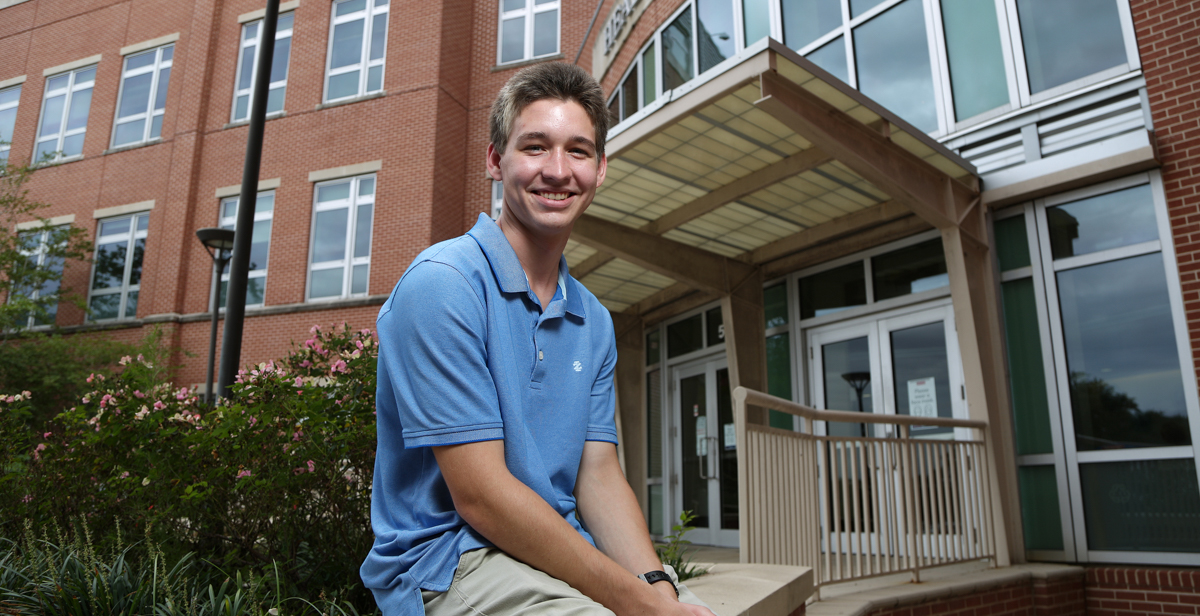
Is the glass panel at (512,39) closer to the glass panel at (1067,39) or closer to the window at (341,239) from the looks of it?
the window at (341,239)

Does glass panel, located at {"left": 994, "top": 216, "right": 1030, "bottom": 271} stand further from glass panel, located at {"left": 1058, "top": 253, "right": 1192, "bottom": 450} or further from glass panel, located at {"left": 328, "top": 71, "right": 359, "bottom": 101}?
glass panel, located at {"left": 328, "top": 71, "right": 359, "bottom": 101}

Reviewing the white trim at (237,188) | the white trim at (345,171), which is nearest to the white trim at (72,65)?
the white trim at (237,188)

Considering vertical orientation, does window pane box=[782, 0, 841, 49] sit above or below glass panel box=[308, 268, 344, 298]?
above

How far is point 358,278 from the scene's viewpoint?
16.0 metres

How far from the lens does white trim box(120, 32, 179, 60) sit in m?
19.5

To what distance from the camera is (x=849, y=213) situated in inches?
346

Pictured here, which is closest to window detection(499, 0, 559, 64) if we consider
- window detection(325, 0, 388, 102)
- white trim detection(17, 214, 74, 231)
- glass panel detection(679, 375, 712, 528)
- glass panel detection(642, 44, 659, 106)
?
window detection(325, 0, 388, 102)

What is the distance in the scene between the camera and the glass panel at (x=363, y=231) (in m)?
16.1

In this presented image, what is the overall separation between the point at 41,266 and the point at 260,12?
7.69m

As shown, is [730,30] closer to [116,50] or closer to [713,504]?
[713,504]

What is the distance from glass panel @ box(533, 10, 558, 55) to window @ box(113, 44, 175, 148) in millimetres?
9288

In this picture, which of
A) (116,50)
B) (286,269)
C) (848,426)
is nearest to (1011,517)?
(848,426)

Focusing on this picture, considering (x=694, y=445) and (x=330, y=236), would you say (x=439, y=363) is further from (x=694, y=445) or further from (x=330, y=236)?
(x=330, y=236)

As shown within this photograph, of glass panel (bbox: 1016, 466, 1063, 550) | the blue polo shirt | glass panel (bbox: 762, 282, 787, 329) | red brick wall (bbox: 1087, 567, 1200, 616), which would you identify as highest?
glass panel (bbox: 762, 282, 787, 329)
